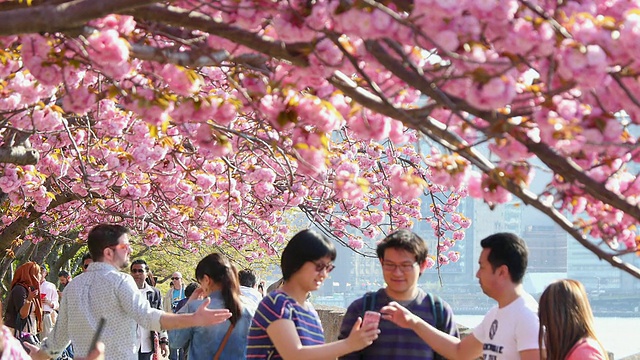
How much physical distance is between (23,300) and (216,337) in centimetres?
356

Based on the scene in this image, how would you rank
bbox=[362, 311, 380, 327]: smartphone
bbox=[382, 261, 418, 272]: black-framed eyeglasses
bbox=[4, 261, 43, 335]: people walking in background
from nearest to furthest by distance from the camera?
bbox=[362, 311, 380, 327]: smartphone < bbox=[382, 261, 418, 272]: black-framed eyeglasses < bbox=[4, 261, 43, 335]: people walking in background

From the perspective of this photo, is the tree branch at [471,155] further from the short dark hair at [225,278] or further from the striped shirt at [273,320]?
the short dark hair at [225,278]

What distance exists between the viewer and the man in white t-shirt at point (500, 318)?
476 centimetres

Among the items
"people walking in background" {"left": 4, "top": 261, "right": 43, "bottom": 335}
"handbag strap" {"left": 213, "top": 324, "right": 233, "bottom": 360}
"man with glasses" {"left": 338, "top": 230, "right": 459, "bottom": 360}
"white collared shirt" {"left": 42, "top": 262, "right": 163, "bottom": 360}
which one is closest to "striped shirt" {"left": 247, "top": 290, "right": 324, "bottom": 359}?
"man with glasses" {"left": 338, "top": 230, "right": 459, "bottom": 360}

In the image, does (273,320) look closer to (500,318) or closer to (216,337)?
(500,318)

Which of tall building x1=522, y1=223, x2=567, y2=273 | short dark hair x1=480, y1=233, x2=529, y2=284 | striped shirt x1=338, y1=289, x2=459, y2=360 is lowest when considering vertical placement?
tall building x1=522, y1=223, x2=567, y2=273

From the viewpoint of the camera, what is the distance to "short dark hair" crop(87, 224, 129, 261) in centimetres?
625

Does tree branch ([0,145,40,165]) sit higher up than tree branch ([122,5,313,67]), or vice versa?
tree branch ([122,5,313,67])

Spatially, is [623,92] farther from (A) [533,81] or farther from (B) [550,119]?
(A) [533,81]

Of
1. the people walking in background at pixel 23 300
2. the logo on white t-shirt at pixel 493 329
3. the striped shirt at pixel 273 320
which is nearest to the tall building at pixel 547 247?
the people walking in background at pixel 23 300

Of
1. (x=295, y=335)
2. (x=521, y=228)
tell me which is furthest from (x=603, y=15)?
(x=521, y=228)

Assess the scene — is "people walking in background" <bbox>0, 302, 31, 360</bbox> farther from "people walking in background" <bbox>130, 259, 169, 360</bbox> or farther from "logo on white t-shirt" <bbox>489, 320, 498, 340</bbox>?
"people walking in background" <bbox>130, 259, 169, 360</bbox>

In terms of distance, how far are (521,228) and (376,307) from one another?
16565cm

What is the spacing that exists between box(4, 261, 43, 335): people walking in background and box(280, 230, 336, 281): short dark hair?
5060mm
